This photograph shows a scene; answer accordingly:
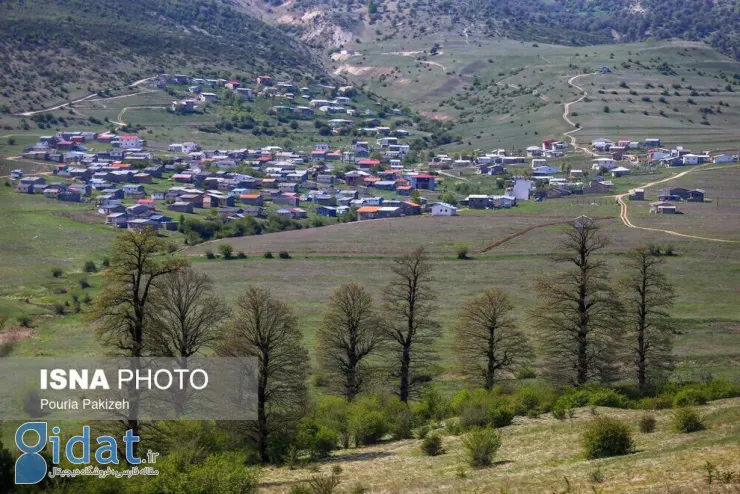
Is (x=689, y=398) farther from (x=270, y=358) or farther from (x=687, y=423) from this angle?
(x=270, y=358)

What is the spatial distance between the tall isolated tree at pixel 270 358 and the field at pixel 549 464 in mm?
1740

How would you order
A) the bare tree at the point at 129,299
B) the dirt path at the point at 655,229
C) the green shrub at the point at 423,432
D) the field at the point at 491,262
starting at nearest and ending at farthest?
the bare tree at the point at 129,299
the green shrub at the point at 423,432
the field at the point at 491,262
the dirt path at the point at 655,229

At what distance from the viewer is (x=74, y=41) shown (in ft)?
492

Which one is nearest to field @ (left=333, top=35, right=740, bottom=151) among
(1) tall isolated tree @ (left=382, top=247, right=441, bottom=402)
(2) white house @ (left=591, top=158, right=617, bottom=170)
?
(2) white house @ (left=591, top=158, right=617, bottom=170)

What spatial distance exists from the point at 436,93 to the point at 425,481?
508 feet

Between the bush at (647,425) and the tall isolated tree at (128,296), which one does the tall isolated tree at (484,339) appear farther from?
the tall isolated tree at (128,296)

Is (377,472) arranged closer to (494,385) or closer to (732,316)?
(494,385)

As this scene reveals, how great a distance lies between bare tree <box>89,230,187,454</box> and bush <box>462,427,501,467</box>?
7.14 m

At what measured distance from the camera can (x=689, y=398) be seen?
26.9m

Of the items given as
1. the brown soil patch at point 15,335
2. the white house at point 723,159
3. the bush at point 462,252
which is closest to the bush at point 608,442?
the brown soil patch at point 15,335

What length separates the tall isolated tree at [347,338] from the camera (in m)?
32.8

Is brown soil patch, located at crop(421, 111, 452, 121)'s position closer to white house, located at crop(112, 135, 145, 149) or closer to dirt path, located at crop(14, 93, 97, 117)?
dirt path, located at crop(14, 93, 97, 117)

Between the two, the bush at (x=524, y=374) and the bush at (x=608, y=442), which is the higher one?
the bush at (x=608, y=442)

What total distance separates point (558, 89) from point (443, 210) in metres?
72.6
